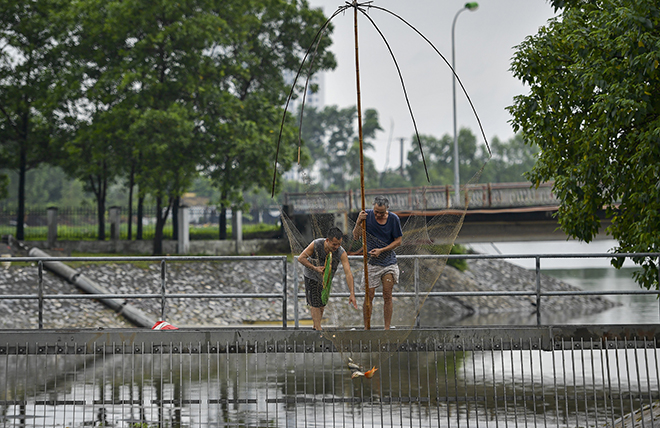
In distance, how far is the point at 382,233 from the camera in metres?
7.89

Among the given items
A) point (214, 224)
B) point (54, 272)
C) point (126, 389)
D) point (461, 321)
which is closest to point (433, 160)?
point (214, 224)

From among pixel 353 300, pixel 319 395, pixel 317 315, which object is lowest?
pixel 319 395

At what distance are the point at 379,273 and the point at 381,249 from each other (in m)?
0.34

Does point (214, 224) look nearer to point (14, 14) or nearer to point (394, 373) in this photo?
point (14, 14)

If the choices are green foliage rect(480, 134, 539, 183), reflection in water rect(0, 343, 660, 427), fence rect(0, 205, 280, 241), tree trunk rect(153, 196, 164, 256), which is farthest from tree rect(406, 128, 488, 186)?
reflection in water rect(0, 343, 660, 427)

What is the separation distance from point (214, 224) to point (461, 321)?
14.7 meters

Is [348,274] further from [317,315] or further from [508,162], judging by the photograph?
[508,162]

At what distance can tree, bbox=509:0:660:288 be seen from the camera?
8539 mm

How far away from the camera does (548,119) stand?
33.5 ft

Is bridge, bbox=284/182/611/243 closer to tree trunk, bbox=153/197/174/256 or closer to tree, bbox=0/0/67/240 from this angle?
tree trunk, bbox=153/197/174/256

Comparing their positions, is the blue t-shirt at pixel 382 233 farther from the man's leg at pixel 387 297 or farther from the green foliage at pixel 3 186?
the green foliage at pixel 3 186

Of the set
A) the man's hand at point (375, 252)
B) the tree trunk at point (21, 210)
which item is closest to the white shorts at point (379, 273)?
the man's hand at point (375, 252)

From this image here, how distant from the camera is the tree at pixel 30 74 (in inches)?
1115

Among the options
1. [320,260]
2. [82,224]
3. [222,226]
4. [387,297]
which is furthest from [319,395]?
[82,224]
